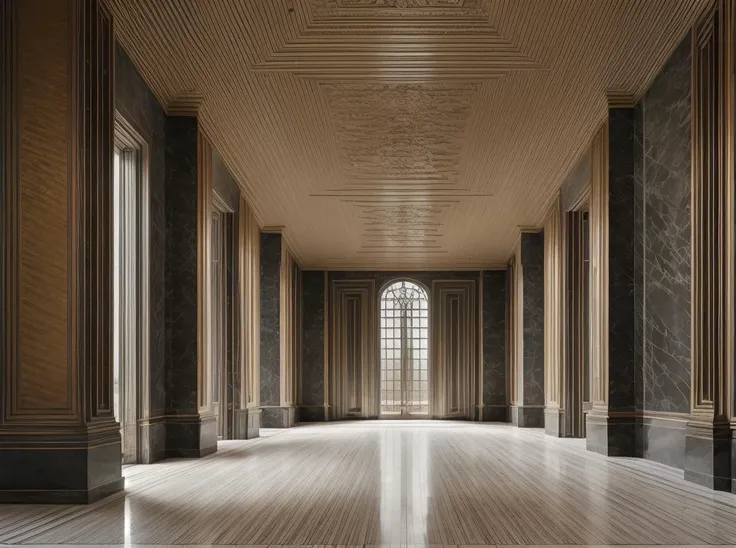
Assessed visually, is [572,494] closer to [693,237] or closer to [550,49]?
[693,237]

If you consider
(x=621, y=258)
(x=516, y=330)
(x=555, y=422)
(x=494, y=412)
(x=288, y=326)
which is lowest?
(x=494, y=412)

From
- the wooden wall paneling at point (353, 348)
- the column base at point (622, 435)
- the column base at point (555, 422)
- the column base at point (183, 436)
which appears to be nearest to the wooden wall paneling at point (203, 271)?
the column base at point (183, 436)

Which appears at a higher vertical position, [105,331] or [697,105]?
[697,105]

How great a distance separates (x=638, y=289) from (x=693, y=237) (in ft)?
8.18

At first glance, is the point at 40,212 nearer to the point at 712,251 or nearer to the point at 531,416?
the point at 712,251

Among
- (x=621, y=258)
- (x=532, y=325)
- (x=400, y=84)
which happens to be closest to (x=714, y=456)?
(x=621, y=258)

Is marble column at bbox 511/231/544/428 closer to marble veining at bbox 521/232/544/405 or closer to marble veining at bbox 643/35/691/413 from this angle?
marble veining at bbox 521/232/544/405

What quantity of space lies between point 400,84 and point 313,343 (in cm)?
1346

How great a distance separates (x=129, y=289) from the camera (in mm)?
9367

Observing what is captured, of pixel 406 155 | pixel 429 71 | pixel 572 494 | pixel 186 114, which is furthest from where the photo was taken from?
pixel 406 155

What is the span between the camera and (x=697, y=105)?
313 inches

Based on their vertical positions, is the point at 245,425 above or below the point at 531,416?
above

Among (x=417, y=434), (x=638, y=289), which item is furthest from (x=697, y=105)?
(x=417, y=434)

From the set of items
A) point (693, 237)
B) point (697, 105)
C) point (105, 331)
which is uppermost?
point (697, 105)
